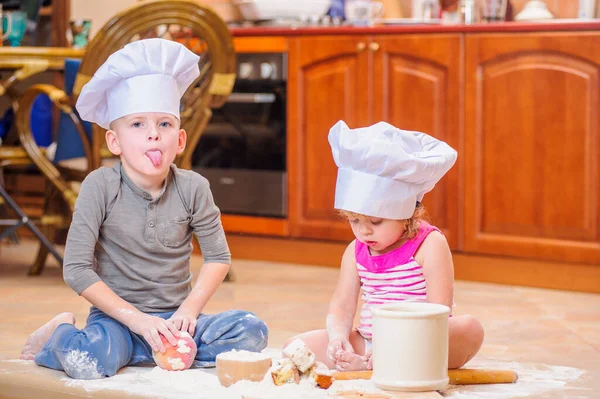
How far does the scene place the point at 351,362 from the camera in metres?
2.19

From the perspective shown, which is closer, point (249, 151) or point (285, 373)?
point (285, 373)

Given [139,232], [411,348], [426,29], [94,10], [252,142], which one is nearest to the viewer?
[411,348]

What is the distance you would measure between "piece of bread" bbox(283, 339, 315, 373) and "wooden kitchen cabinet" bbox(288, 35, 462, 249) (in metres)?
1.79

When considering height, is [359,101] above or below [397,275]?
above

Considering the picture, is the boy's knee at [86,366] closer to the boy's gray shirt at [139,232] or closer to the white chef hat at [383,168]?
the boy's gray shirt at [139,232]

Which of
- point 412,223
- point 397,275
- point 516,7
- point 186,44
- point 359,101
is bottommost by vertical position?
point 397,275

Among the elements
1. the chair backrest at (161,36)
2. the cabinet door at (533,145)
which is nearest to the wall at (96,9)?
the chair backrest at (161,36)

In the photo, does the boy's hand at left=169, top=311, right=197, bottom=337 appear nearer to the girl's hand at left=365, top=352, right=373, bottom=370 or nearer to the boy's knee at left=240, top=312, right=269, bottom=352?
the boy's knee at left=240, top=312, right=269, bottom=352

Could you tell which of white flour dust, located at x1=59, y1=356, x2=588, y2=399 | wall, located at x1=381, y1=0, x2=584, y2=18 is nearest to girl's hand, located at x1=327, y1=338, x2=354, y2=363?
white flour dust, located at x1=59, y1=356, x2=588, y2=399

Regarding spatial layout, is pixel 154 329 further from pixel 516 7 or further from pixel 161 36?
pixel 516 7

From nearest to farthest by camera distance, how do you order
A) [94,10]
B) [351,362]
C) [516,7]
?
[351,362], [516,7], [94,10]

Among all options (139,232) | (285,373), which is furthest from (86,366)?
(285,373)

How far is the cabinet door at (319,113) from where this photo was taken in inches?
157

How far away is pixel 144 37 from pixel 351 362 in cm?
165
